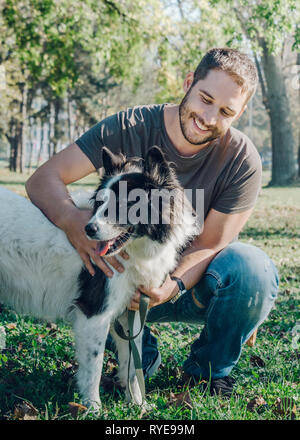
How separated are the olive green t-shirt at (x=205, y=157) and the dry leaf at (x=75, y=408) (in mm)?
1646

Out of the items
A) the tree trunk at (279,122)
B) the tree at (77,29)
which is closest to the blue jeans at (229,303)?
the tree at (77,29)

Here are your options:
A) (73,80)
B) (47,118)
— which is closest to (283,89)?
(73,80)

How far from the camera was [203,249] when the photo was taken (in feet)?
11.2

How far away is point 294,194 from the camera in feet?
64.6

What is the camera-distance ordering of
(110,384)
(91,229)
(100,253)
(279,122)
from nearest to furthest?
1. (91,229)
2. (100,253)
3. (110,384)
4. (279,122)

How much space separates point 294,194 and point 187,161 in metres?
17.4

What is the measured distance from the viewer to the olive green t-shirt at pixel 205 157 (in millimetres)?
3391

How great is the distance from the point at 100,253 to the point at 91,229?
0.20 metres

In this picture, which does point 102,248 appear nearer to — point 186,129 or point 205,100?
point 186,129

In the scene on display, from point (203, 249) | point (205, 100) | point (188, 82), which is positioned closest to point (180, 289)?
point (203, 249)

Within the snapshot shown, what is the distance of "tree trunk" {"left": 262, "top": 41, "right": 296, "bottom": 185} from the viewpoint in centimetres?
2145

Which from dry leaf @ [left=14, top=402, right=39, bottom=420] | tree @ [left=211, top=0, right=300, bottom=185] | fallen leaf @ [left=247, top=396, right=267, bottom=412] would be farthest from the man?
tree @ [left=211, top=0, right=300, bottom=185]

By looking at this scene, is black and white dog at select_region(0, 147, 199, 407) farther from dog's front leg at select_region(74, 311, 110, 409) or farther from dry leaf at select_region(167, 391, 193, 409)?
dry leaf at select_region(167, 391, 193, 409)

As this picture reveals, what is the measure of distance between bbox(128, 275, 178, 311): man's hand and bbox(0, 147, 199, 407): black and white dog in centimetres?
5
